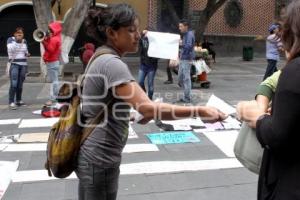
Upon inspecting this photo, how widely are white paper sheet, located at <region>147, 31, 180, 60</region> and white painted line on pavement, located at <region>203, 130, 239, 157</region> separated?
3499 mm

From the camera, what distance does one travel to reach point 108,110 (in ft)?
8.43

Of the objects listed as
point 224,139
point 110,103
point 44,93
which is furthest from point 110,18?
point 44,93

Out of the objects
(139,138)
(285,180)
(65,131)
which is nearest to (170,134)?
(139,138)

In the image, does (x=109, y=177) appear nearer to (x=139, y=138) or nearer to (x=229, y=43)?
(x=139, y=138)

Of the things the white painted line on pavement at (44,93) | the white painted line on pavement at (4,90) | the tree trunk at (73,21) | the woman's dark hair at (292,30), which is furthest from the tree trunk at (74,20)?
the woman's dark hair at (292,30)

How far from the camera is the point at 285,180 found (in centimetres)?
192

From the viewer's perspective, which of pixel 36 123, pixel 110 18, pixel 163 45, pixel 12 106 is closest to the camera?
pixel 110 18

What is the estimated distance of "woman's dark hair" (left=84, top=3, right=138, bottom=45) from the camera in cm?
251

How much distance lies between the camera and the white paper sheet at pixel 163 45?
1085 cm

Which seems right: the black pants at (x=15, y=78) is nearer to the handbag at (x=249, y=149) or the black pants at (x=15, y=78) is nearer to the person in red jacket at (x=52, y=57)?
the person in red jacket at (x=52, y=57)

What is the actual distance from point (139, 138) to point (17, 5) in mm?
17393

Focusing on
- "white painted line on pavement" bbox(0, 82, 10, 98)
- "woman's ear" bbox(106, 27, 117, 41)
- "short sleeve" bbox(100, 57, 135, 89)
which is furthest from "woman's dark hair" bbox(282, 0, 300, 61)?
"white painted line on pavement" bbox(0, 82, 10, 98)

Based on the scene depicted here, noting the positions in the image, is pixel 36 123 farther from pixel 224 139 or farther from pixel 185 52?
pixel 185 52

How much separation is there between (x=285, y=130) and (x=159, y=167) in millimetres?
4119
